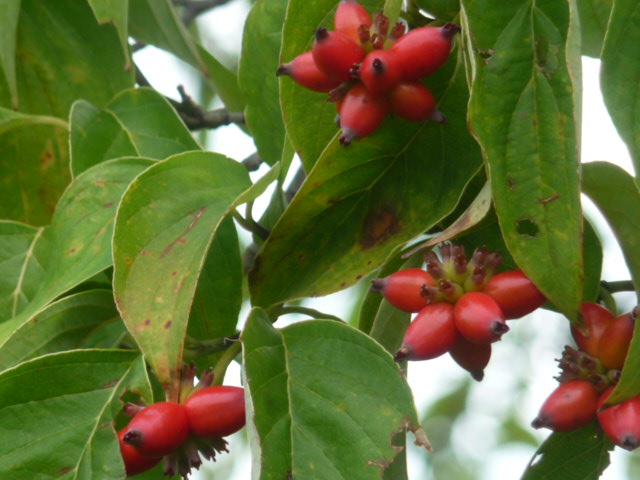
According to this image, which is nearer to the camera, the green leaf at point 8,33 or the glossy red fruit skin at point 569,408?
the glossy red fruit skin at point 569,408

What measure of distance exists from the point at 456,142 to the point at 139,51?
→ 3.90ft

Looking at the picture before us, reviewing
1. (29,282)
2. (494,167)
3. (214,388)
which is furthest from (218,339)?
(494,167)

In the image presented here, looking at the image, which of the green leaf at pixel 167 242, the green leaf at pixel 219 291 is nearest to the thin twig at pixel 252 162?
the green leaf at pixel 219 291

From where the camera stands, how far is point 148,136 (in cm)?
178

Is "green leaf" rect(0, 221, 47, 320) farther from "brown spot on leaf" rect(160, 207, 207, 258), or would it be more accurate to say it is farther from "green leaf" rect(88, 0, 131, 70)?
"brown spot on leaf" rect(160, 207, 207, 258)

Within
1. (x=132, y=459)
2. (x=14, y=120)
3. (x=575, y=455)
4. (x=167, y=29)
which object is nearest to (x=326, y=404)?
(x=132, y=459)

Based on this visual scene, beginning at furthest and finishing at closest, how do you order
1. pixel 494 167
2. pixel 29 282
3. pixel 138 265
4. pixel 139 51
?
pixel 139 51, pixel 29 282, pixel 138 265, pixel 494 167

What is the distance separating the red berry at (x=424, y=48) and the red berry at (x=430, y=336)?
0.91 feet

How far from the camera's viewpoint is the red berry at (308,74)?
1283 millimetres

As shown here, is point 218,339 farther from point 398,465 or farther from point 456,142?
point 456,142

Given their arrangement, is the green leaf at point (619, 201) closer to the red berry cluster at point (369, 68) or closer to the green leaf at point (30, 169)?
the red berry cluster at point (369, 68)

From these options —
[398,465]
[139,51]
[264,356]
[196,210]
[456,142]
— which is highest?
[139,51]

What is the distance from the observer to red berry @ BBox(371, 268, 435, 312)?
1.27 meters

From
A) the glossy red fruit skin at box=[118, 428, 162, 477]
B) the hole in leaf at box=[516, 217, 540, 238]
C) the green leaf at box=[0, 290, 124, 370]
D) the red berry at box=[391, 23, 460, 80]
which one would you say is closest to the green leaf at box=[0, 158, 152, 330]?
the green leaf at box=[0, 290, 124, 370]
